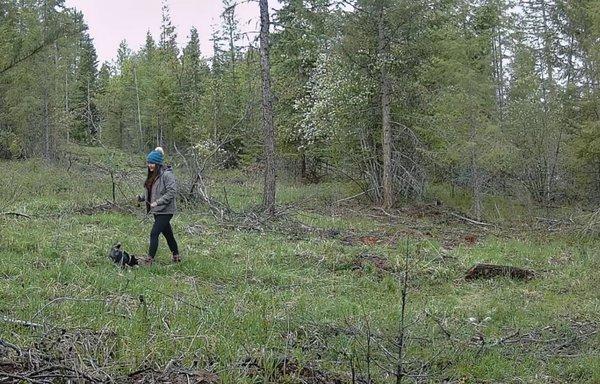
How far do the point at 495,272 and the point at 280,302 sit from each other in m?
4.68

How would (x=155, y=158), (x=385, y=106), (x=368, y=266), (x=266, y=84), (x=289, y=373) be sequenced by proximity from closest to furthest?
(x=289, y=373) < (x=155, y=158) < (x=368, y=266) < (x=266, y=84) < (x=385, y=106)

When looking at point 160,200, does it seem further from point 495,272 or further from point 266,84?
point 266,84

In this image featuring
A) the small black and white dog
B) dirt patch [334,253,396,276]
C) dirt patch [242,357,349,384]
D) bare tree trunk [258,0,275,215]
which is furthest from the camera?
bare tree trunk [258,0,275,215]

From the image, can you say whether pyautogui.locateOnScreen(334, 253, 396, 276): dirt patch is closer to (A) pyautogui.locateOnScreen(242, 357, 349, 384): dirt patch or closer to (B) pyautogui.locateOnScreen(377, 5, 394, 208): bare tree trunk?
(A) pyautogui.locateOnScreen(242, 357, 349, 384): dirt patch

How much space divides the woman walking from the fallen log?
5.08m

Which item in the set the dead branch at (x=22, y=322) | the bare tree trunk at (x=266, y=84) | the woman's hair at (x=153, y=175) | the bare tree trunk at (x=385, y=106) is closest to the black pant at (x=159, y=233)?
the woman's hair at (x=153, y=175)

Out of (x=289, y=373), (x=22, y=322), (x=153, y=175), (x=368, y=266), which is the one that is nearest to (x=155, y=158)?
(x=153, y=175)

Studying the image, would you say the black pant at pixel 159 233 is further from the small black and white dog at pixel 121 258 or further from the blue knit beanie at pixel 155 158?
the blue knit beanie at pixel 155 158

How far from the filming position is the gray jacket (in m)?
9.32

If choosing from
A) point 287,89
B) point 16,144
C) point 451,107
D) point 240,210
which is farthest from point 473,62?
point 16,144

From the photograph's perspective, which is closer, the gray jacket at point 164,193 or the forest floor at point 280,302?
the forest floor at point 280,302

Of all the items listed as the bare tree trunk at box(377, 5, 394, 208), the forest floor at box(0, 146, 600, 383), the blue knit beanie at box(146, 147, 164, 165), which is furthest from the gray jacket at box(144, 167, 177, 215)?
the bare tree trunk at box(377, 5, 394, 208)

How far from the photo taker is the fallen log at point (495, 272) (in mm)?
10156

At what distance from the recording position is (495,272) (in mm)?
10281
